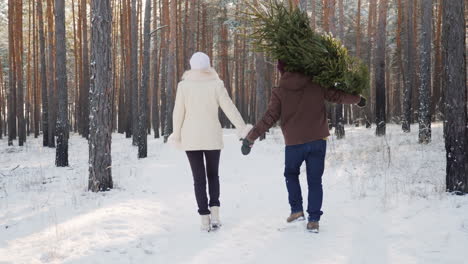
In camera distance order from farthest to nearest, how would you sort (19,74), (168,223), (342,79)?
(19,74), (168,223), (342,79)

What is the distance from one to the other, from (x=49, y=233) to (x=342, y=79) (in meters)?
3.73

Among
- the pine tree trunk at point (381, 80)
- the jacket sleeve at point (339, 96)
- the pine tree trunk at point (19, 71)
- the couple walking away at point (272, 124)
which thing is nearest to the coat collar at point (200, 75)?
the couple walking away at point (272, 124)

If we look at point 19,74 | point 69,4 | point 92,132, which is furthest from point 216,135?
point 69,4

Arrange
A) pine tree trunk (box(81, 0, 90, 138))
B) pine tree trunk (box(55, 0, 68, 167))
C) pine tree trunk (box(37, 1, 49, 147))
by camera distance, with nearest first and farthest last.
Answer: pine tree trunk (box(55, 0, 68, 167)), pine tree trunk (box(37, 1, 49, 147)), pine tree trunk (box(81, 0, 90, 138))

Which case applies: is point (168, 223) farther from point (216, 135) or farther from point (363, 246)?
point (363, 246)

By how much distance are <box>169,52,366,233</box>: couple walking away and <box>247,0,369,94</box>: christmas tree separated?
0.11 m

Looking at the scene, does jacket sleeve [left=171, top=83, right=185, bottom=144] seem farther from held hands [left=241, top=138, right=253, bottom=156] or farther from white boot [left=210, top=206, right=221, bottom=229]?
white boot [left=210, top=206, right=221, bottom=229]

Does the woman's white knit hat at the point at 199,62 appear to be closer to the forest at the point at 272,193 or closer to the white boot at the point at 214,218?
the forest at the point at 272,193

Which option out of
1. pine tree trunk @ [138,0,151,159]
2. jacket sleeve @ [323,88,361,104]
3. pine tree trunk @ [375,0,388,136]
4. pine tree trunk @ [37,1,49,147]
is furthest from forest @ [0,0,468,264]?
pine tree trunk @ [37,1,49,147]

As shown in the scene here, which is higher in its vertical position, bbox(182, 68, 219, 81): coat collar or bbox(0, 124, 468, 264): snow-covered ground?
bbox(182, 68, 219, 81): coat collar

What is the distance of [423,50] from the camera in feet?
38.0

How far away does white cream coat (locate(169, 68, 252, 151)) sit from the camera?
4.24 meters

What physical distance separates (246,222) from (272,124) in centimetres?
142

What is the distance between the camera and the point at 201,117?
428cm
